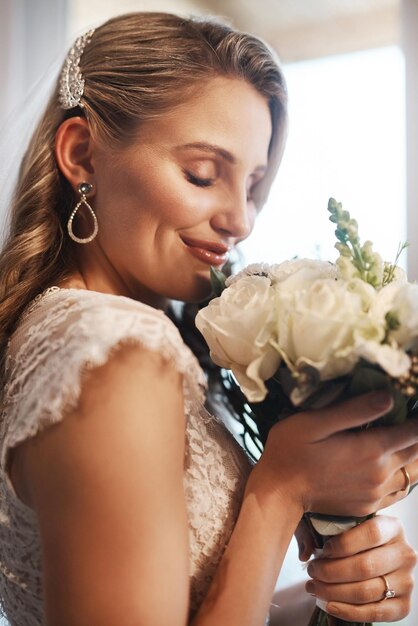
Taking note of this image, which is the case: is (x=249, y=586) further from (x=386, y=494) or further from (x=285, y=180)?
(x=285, y=180)

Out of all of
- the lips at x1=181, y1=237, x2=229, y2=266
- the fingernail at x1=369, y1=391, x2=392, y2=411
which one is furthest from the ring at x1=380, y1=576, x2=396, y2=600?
the lips at x1=181, y1=237, x2=229, y2=266

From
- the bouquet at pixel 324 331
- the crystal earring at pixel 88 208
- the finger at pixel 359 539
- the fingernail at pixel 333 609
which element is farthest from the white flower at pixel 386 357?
the crystal earring at pixel 88 208

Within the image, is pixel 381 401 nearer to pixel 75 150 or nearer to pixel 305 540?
pixel 305 540

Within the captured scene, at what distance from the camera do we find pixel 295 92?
212 centimetres

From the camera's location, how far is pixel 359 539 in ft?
3.35

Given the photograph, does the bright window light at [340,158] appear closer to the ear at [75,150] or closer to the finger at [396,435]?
the ear at [75,150]

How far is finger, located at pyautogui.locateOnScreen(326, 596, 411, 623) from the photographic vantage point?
3.40 feet

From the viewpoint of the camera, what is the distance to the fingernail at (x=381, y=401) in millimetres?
835

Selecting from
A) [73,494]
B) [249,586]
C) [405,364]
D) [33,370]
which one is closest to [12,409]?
→ [33,370]

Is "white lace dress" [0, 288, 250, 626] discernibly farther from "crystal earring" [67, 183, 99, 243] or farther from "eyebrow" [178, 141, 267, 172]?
"eyebrow" [178, 141, 267, 172]

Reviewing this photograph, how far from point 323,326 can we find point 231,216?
0.46 m

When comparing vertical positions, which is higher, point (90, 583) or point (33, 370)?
point (33, 370)

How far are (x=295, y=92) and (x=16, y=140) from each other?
1.00m

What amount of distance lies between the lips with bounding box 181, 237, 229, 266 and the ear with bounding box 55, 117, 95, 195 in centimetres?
22
